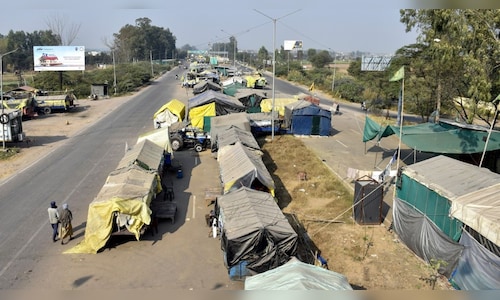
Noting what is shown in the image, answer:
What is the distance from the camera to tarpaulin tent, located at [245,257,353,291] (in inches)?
277

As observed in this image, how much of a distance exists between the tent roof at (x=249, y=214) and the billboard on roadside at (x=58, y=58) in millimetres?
47698

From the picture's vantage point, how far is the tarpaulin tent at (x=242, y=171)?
1502 centimetres

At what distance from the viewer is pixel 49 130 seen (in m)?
30.7

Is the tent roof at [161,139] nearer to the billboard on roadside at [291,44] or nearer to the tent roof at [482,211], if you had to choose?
the tent roof at [482,211]

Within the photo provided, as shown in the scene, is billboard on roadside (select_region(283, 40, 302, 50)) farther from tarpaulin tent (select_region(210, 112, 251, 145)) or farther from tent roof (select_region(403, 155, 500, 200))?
tent roof (select_region(403, 155, 500, 200))

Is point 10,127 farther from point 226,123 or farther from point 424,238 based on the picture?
point 424,238

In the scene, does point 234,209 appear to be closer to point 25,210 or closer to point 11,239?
point 11,239

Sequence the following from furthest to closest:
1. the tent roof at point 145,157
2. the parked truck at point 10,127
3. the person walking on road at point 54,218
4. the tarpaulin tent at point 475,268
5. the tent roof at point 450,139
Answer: the parked truck at point 10,127 < the tent roof at point 450,139 < the tent roof at point 145,157 < the person walking on road at point 54,218 < the tarpaulin tent at point 475,268

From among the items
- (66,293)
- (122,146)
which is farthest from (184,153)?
(66,293)

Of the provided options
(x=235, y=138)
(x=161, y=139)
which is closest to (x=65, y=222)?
(x=161, y=139)

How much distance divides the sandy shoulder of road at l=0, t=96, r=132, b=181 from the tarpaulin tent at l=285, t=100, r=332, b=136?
51.3 ft

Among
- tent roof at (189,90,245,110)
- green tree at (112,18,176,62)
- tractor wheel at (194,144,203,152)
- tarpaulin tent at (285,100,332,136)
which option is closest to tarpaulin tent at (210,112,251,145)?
tractor wheel at (194,144,203,152)

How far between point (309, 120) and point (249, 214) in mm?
17700

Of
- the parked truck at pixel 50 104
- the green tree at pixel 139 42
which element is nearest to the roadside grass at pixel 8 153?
the parked truck at pixel 50 104
